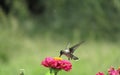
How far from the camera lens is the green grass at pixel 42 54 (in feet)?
21.5

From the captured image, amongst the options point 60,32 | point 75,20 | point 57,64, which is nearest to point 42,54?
point 60,32

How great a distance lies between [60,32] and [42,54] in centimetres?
294

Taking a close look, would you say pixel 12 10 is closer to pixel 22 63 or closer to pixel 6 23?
pixel 6 23

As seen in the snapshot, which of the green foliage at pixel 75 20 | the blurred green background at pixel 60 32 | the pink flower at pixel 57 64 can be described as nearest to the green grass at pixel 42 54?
the blurred green background at pixel 60 32

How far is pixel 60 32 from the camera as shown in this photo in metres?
11.4

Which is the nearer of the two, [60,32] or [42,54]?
[42,54]

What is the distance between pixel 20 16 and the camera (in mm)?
11062

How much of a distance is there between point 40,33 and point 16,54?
2.59m

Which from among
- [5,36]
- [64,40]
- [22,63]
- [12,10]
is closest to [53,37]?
[64,40]

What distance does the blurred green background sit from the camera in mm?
7579

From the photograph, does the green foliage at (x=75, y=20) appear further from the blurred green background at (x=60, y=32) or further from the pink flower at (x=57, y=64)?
the pink flower at (x=57, y=64)

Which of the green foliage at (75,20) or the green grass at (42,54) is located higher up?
the green foliage at (75,20)

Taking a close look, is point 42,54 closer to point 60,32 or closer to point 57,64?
point 60,32

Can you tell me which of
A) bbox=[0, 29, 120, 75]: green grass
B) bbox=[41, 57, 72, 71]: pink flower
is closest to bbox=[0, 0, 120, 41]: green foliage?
bbox=[0, 29, 120, 75]: green grass
